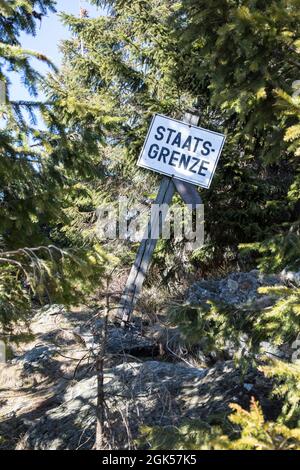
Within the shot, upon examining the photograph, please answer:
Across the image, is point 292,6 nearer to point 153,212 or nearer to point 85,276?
point 85,276

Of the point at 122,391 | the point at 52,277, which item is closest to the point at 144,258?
the point at 122,391

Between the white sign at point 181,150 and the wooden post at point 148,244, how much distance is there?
1.40ft

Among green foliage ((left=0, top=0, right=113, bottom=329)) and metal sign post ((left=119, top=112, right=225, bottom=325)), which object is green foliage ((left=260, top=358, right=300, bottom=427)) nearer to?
green foliage ((left=0, top=0, right=113, bottom=329))

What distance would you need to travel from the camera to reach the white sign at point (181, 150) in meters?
5.90

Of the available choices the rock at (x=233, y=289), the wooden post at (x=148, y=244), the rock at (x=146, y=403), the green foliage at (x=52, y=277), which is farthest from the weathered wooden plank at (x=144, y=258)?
the green foliage at (x=52, y=277)

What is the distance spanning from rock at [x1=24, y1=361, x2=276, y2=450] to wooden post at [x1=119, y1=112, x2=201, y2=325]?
1.27m

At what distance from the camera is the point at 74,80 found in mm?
12125

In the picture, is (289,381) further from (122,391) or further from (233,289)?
(233,289)

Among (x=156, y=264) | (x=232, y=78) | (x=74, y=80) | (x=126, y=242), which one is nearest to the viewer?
(x=232, y=78)

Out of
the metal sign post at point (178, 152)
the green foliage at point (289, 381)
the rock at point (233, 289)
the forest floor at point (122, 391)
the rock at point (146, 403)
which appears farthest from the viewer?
the rock at point (233, 289)

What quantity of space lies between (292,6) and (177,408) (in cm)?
400

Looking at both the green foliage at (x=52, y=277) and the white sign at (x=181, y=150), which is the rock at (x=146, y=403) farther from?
the white sign at (x=181, y=150)
